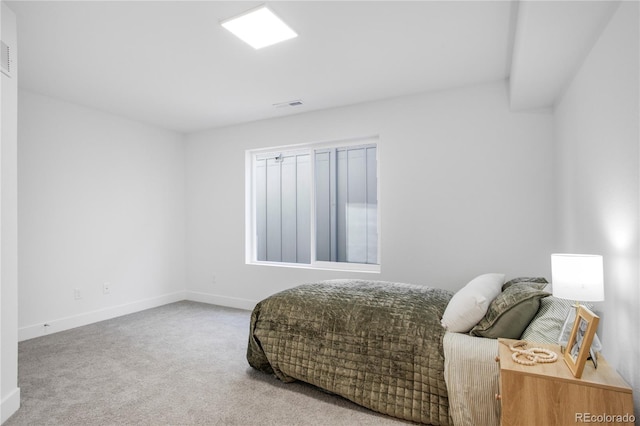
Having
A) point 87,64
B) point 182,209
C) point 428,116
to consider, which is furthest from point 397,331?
point 182,209

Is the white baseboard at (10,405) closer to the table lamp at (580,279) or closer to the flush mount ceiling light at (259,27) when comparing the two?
the flush mount ceiling light at (259,27)

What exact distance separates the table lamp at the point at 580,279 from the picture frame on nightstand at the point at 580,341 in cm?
8

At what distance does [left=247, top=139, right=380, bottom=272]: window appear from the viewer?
423cm

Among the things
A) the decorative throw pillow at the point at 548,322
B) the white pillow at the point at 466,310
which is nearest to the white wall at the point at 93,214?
the white pillow at the point at 466,310

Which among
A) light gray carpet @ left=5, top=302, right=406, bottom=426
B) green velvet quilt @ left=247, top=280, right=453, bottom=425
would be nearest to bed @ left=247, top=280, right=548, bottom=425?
green velvet quilt @ left=247, top=280, right=453, bottom=425

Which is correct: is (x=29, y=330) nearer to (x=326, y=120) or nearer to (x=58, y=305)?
(x=58, y=305)

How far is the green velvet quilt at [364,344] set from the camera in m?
2.04

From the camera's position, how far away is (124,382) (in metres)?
2.57

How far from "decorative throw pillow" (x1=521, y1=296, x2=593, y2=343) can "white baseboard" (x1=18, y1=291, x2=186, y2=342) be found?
14.4ft

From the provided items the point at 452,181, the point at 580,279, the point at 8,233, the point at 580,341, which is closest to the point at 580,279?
the point at 580,279

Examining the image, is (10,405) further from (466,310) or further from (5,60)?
(466,310)

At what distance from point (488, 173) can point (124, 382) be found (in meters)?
3.58

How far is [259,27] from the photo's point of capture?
2408 millimetres

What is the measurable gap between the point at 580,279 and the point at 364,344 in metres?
1.23
